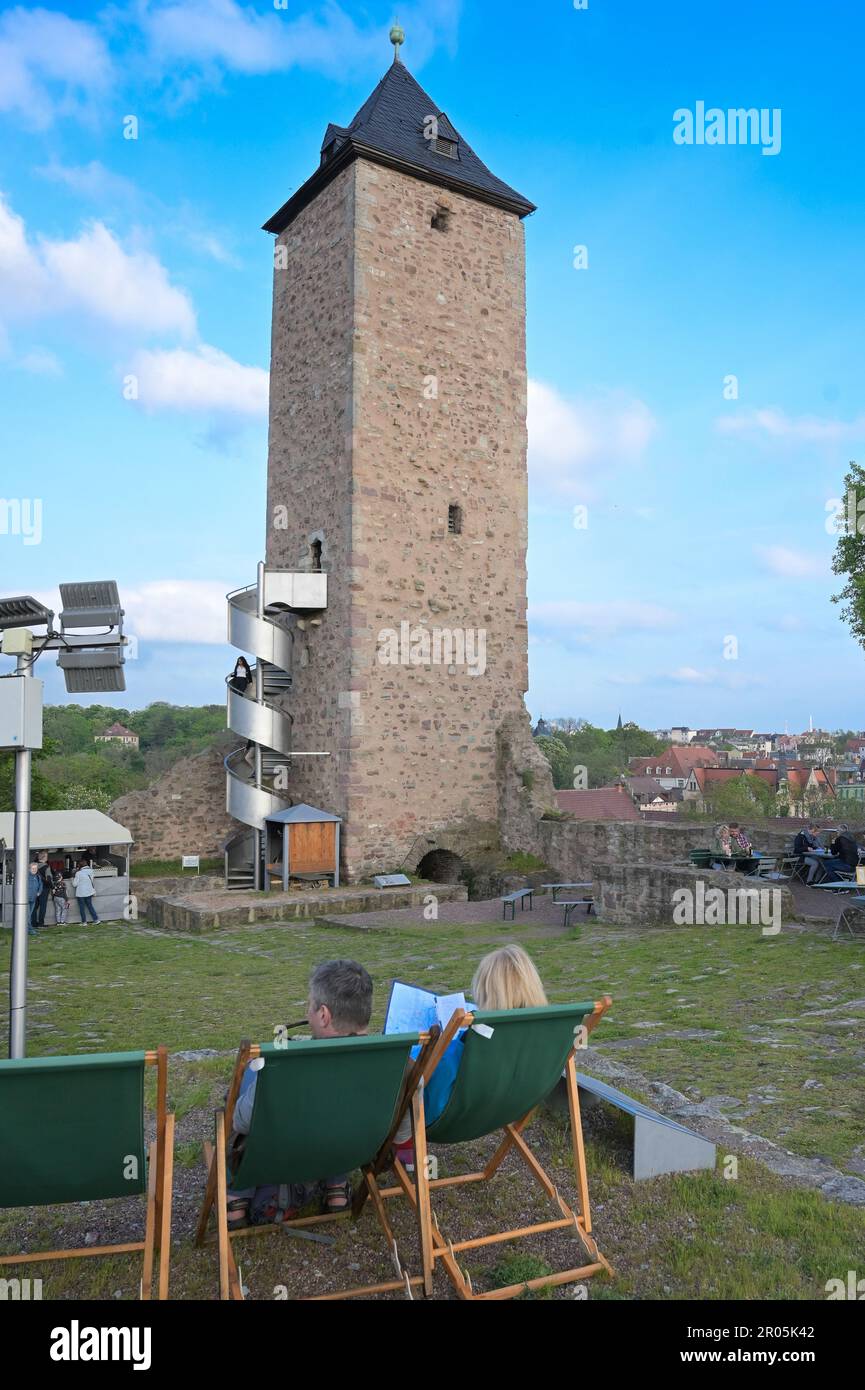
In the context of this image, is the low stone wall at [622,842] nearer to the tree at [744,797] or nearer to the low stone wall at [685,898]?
the low stone wall at [685,898]

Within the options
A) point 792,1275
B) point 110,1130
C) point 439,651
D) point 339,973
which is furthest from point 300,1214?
point 439,651

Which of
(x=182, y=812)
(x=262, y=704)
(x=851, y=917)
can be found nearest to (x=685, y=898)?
(x=851, y=917)

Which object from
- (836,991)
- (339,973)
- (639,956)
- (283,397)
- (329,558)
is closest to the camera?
(339,973)

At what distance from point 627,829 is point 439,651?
491cm

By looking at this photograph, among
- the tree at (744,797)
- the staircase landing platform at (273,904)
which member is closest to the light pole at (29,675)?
the staircase landing platform at (273,904)

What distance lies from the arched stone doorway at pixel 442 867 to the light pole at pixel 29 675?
1277cm

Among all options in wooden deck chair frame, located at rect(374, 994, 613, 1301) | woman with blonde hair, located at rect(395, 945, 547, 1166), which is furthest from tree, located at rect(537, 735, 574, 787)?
wooden deck chair frame, located at rect(374, 994, 613, 1301)

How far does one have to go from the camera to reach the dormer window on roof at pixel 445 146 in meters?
18.3

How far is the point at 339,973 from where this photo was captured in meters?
3.13

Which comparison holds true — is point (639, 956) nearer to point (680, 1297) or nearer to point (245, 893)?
point (680, 1297)

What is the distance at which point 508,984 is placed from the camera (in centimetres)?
321

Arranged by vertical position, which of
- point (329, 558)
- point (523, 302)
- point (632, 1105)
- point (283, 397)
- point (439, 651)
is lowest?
point (632, 1105)

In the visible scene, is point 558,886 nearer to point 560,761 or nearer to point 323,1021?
point 323,1021

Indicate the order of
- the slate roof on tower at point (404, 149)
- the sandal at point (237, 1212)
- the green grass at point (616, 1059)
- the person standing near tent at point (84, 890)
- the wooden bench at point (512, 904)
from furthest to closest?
the slate roof on tower at point (404, 149) → the person standing near tent at point (84, 890) → the wooden bench at point (512, 904) → the sandal at point (237, 1212) → the green grass at point (616, 1059)
